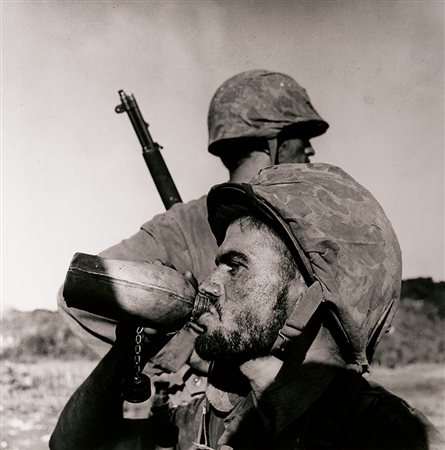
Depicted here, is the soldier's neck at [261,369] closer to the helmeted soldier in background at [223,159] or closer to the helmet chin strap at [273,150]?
the helmeted soldier in background at [223,159]

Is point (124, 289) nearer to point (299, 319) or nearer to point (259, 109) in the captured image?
point (299, 319)

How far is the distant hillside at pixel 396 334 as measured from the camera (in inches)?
420

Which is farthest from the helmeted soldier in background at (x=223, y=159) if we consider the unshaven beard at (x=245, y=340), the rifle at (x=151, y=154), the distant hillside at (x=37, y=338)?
the distant hillside at (x=37, y=338)

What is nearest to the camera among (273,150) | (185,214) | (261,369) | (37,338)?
(261,369)

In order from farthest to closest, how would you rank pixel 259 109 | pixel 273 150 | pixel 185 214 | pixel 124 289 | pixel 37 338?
pixel 37 338, pixel 259 109, pixel 273 150, pixel 185 214, pixel 124 289

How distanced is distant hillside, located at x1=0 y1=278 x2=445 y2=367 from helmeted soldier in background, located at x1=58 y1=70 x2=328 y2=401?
18.9 feet

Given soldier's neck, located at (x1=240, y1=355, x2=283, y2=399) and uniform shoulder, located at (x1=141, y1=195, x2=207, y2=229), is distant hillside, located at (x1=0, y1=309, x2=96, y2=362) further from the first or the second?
soldier's neck, located at (x1=240, y1=355, x2=283, y2=399)

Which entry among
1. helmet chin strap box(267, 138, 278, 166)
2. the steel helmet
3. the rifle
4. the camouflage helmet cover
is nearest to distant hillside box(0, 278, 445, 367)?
the rifle

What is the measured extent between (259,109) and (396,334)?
757 centimetres

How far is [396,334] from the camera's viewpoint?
443 inches

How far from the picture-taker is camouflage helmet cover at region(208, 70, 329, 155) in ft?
15.1

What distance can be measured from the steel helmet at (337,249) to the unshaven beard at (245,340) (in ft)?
0.21

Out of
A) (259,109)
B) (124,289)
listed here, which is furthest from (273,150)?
(124,289)

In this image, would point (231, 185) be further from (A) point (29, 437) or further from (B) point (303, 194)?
(A) point (29, 437)
